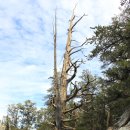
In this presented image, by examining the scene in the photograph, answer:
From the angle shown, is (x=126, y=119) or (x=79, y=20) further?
(x=126, y=119)

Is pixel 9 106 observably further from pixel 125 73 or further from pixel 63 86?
pixel 63 86

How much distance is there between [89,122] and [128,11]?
24.8m

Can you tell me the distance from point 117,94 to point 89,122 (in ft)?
72.8

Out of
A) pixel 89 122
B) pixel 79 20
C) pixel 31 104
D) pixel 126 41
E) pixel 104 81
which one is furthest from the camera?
pixel 31 104

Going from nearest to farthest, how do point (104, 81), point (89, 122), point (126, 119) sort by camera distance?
point (126, 119) < point (104, 81) < point (89, 122)

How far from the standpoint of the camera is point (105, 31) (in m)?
29.0

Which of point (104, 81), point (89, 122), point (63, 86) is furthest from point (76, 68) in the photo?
point (89, 122)

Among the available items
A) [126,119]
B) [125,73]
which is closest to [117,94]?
[125,73]

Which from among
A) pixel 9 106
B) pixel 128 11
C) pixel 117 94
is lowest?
pixel 117 94

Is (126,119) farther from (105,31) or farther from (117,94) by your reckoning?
(105,31)

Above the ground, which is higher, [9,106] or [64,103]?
[9,106]

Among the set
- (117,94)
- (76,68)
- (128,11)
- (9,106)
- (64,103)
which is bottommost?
(64,103)

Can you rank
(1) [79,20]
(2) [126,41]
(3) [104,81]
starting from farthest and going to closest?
(3) [104,81]
(2) [126,41]
(1) [79,20]

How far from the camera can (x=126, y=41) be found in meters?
27.5
